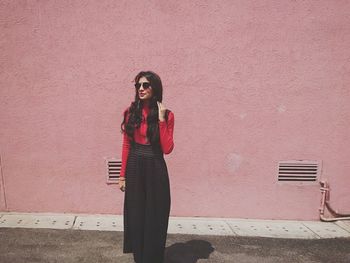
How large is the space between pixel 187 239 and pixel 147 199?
4.42 feet

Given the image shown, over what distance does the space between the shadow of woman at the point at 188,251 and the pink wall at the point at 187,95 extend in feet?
2.65

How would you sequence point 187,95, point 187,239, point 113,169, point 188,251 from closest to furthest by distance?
point 188,251 < point 187,239 < point 187,95 < point 113,169

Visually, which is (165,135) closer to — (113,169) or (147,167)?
(147,167)

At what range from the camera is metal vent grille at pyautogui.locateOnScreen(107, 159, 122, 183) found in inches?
182

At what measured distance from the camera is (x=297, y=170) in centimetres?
477

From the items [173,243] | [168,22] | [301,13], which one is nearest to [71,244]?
[173,243]

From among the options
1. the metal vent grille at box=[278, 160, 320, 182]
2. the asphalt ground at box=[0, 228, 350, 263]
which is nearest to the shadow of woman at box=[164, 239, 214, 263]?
the asphalt ground at box=[0, 228, 350, 263]

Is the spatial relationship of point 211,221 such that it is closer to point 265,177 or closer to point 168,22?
point 265,177

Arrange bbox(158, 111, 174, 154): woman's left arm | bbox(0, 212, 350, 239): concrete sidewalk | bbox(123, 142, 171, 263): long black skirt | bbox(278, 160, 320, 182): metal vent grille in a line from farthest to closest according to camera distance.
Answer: bbox(278, 160, 320, 182): metal vent grille
bbox(0, 212, 350, 239): concrete sidewalk
bbox(123, 142, 171, 263): long black skirt
bbox(158, 111, 174, 154): woman's left arm

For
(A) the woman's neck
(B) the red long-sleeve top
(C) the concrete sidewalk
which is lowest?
(C) the concrete sidewalk

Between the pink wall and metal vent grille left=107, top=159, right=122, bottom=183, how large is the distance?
3.9 inches

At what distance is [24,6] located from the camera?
4.29 meters

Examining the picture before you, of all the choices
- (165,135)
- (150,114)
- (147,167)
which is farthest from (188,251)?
(150,114)

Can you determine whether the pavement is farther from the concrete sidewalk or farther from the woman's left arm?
the woman's left arm
